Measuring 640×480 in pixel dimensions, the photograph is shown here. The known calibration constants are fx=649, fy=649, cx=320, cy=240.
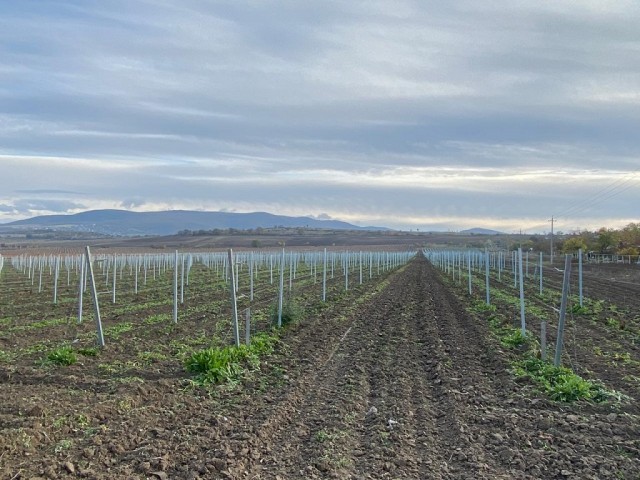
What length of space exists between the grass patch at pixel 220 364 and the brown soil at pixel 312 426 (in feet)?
0.92

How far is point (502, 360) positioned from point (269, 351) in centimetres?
412

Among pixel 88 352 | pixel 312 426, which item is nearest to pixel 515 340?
pixel 312 426

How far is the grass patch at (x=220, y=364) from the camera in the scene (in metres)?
9.23

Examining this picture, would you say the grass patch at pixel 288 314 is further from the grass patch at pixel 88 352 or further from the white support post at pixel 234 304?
the grass patch at pixel 88 352

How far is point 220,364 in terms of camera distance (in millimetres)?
9523

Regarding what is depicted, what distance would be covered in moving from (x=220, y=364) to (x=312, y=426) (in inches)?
110

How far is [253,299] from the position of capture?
23.0m

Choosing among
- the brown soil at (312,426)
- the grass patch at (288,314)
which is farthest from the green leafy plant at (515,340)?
the grass patch at (288,314)

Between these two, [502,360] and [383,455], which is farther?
[502,360]

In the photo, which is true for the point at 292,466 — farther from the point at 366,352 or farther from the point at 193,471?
the point at 366,352

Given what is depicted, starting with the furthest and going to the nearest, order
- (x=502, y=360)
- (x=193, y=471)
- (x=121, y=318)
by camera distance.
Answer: (x=121, y=318)
(x=502, y=360)
(x=193, y=471)

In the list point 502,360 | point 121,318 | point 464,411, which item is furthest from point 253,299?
point 464,411

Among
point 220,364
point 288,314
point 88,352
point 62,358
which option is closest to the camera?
point 220,364

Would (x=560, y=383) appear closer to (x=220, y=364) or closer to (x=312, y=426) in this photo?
(x=312, y=426)
